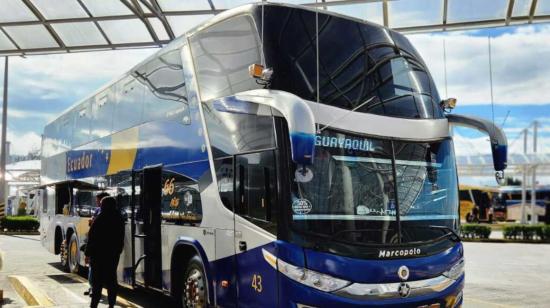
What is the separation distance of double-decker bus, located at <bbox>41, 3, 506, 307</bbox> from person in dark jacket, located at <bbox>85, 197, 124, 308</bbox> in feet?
2.22

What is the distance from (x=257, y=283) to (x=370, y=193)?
4.88 ft

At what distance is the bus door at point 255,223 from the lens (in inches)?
228

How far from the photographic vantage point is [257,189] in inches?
239

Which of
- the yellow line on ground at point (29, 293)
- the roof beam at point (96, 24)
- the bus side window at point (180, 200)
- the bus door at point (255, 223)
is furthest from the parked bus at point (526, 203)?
the bus door at point (255, 223)

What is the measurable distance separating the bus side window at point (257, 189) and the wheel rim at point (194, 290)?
1.38m

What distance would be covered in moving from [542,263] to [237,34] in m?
14.9

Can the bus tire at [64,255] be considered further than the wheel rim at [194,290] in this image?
Yes

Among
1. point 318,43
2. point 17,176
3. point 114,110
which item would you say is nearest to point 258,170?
point 318,43

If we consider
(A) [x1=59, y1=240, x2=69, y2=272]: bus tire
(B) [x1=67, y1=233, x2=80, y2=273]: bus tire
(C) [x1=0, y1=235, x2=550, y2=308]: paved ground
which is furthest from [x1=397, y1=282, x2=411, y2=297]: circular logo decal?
(A) [x1=59, y1=240, x2=69, y2=272]: bus tire

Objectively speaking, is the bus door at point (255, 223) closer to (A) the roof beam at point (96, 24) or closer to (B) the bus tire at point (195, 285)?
(B) the bus tire at point (195, 285)

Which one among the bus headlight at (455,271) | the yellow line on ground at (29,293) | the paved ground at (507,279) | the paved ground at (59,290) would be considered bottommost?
the paved ground at (507,279)

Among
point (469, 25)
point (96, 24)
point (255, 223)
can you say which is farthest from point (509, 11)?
point (96, 24)

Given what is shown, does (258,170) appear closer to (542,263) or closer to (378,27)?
(378,27)

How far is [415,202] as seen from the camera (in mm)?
6238
